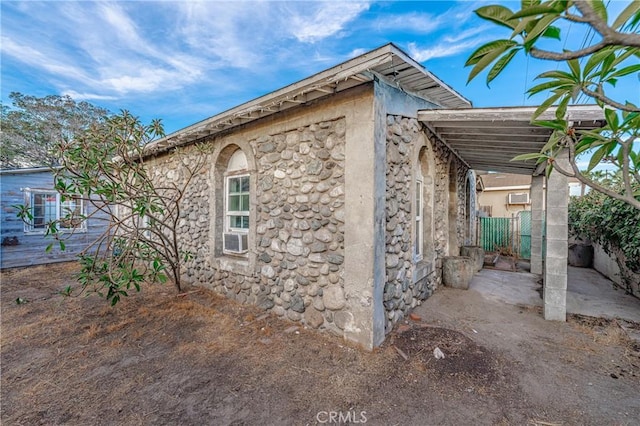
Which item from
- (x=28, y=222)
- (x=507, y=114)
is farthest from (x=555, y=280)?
(x=28, y=222)

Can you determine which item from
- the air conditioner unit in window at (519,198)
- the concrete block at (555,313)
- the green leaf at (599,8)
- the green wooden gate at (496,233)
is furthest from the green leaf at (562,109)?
the air conditioner unit in window at (519,198)

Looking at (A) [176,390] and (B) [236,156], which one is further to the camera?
(B) [236,156]

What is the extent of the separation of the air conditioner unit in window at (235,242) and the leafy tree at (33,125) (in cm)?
1381

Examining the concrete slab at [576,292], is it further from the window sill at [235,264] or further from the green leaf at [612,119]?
the window sill at [235,264]

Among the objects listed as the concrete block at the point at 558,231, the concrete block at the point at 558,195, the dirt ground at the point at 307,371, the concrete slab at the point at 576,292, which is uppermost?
the concrete block at the point at 558,195

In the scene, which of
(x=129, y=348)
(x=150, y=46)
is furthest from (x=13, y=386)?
(x=150, y=46)

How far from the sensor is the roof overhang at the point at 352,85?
2.82m

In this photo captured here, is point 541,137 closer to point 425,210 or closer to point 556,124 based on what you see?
point 425,210

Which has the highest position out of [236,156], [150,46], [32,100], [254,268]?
[32,100]

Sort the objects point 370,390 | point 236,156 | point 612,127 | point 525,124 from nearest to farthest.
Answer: point 612,127
point 370,390
point 525,124
point 236,156

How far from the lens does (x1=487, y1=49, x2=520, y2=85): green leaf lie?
115cm

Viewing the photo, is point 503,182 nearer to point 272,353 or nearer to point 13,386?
point 272,353

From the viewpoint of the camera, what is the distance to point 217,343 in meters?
3.43

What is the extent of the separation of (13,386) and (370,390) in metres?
3.72
